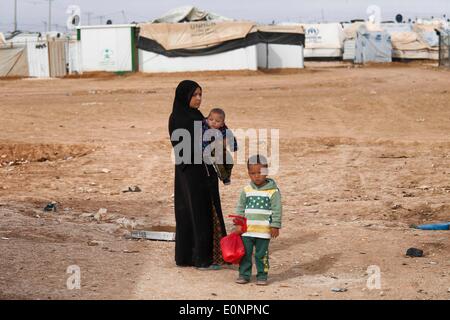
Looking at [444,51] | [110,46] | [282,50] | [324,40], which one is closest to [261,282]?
[110,46]

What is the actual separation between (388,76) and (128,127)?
1577cm

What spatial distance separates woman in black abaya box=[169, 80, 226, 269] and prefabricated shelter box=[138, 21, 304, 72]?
26.3 meters

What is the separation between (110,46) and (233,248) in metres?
28.0

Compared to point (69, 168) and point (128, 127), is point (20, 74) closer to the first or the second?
point (128, 127)

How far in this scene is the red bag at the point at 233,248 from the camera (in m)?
7.27

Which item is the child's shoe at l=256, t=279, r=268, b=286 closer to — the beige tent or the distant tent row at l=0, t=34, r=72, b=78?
the distant tent row at l=0, t=34, r=72, b=78

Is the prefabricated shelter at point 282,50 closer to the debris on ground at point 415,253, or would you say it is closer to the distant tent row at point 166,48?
the distant tent row at point 166,48

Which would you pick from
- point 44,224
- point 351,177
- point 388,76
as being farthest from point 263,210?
point 388,76

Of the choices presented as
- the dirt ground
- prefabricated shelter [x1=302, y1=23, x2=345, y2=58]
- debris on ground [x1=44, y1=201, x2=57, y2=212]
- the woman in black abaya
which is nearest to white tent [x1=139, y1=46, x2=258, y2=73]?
the dirt ground

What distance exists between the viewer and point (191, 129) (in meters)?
7.76

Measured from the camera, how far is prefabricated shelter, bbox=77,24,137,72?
34.4 m

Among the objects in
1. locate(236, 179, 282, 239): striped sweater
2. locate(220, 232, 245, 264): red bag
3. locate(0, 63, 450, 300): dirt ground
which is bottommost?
locate(0, 63, 450, 300): dirt ground

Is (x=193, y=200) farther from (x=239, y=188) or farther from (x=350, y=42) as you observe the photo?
(x=350, y=42)

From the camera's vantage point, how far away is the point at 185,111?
780cm
